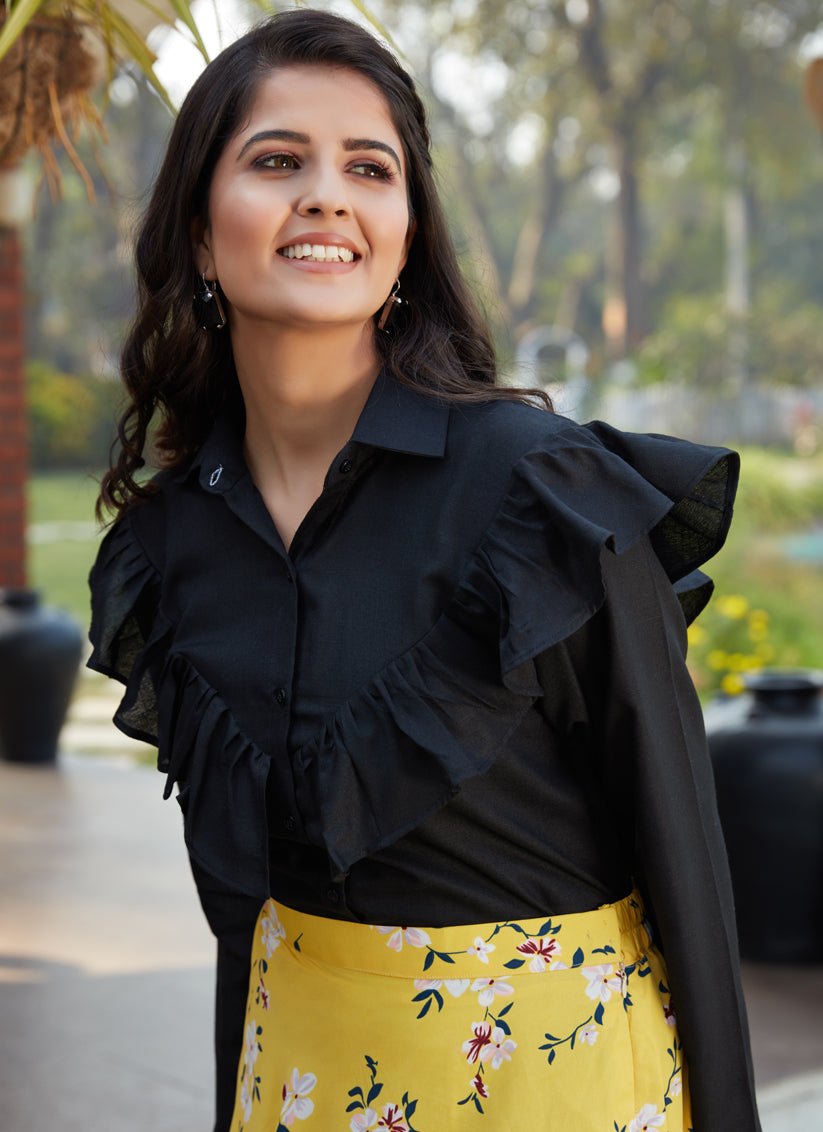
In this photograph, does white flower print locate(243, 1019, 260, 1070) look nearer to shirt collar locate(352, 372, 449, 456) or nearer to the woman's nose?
shirt collar locate(352, 372, 449, 456)

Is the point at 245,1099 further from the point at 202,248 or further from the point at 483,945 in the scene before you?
the point at 202,248

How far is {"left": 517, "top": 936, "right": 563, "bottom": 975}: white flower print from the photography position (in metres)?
1.34

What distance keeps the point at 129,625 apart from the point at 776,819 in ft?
8.39

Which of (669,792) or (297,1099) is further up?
(669,792)

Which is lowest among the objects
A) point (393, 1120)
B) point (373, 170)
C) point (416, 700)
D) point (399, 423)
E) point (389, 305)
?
point (393, 1120)

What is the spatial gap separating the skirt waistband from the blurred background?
22.7ft

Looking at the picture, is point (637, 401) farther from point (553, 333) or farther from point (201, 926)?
point (201, 926)

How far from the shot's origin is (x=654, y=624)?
4.41ft

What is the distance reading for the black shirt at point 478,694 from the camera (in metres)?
1.31

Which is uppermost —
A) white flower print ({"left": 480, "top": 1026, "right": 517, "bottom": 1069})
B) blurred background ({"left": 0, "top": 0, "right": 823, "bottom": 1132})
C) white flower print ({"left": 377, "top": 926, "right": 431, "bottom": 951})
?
blurred background ({"left": 0, "top": 0, "right": 823, "bottom": 1132})

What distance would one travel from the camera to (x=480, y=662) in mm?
1331

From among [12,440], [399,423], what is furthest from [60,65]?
[12,440]

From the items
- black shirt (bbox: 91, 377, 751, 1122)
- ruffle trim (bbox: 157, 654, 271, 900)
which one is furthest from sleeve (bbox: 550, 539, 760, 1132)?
ruffle trim (bbox: 157, 654, 271, 900)

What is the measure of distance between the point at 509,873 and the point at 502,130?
27.6m
